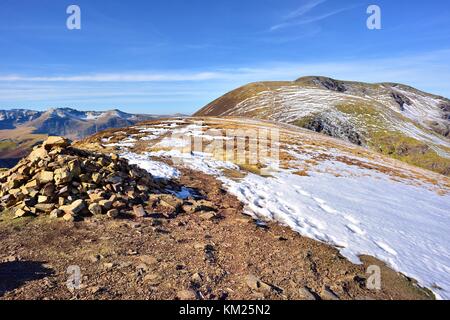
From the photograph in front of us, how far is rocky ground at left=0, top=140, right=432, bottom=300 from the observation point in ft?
33.6

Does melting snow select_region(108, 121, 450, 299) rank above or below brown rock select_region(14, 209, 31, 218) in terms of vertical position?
below

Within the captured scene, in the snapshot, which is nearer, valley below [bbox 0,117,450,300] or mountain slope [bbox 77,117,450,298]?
valley below [bbox 0,117,450,300]

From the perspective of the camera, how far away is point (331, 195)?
78.1 feet

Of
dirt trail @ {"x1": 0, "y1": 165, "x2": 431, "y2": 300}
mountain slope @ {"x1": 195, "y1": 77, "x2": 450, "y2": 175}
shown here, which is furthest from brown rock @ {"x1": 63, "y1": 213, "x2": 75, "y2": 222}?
mountain slope @ {"x1": 195, "y1": 77, "x2": 450, "y2": 175}

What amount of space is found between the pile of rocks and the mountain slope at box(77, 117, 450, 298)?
4278mm

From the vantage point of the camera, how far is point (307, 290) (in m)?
10.8

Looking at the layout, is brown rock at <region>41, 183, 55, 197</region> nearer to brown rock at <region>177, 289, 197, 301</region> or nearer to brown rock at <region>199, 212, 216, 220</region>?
brown rock at <region>199, 212, 216, 220</region>

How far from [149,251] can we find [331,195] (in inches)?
622

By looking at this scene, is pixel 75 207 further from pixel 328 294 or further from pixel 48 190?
pixel 328 294

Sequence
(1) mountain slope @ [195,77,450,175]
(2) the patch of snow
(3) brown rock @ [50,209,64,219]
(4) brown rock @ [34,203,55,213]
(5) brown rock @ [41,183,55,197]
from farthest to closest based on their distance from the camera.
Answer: (1) mountain slope @ [195,77,450,175], (2) the patch of snow, (5) brown rock @ [41,183,55,197], (4) brown rock @ [34,203,55,213], (3) brown rock @ [50,209,64,219]

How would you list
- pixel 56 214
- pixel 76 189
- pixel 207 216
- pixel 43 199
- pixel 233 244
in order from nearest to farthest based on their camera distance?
1. pixel 233 244
2. pixel 56 214
3. pixel 43 199
4. pixel 76 189
5. pixel 207 216

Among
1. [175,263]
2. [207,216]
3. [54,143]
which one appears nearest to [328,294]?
[175,263]
